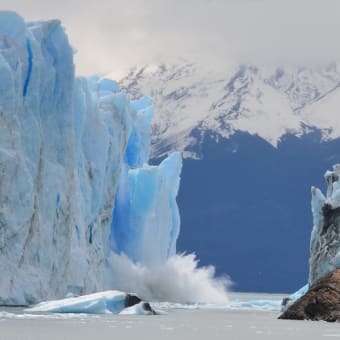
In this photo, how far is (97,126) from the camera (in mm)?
48438

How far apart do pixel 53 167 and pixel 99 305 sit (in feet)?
29.0

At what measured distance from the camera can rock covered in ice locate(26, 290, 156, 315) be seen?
3503 centimetres

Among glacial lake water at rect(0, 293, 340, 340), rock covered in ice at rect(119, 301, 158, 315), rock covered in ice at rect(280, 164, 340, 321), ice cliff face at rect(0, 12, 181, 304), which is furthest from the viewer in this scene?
ice cliff face at rect(0, 12, 181, 304)

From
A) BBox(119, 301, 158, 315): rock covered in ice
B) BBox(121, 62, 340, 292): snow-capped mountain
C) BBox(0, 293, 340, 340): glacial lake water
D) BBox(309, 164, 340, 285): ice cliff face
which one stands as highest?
BBox(121, 62, 340, 292): snow-capped mountain

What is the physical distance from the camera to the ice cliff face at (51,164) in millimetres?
39219

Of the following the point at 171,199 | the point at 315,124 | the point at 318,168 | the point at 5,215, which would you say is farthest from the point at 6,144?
the point at 315,124

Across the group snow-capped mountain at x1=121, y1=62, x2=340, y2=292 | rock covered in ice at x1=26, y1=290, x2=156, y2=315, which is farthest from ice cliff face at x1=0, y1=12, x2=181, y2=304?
snow-capped mountain at x1=121, y1=62, x2=340, y2=292

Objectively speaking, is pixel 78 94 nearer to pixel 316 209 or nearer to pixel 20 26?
pixel 20 26

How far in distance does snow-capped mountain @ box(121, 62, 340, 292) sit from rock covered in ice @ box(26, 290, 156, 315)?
11929cm

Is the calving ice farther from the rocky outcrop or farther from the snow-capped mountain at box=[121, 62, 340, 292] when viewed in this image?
the snow-capped mountain at box=[121, 62, 340, 292]

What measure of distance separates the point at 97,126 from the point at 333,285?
1905cm

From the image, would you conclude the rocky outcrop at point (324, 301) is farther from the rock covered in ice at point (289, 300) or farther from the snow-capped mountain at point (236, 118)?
the snow-capped mountain at point (236, 118)

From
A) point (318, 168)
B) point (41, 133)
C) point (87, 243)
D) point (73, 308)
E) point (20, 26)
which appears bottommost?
point (73, 308)

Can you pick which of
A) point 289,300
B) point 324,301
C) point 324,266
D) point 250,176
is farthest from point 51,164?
point 250,176
